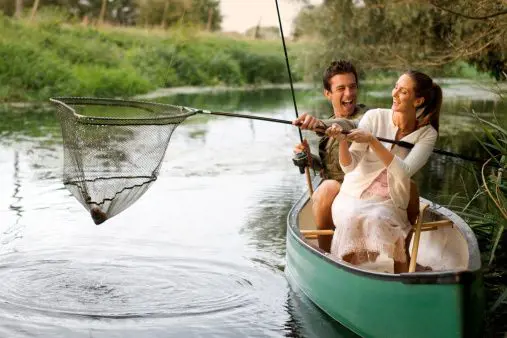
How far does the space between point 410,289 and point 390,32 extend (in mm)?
12163

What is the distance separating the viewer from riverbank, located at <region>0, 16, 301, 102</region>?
2189 centimetres

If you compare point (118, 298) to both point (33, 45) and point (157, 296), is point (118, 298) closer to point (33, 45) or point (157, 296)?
point (157, 296)

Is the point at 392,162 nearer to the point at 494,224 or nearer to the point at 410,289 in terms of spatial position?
the point at 410,289

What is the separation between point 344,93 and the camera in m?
5.82

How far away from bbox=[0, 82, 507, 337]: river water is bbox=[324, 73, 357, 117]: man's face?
4.00ft

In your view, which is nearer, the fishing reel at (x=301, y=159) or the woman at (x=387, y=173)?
the woman at (x=387, y=173)

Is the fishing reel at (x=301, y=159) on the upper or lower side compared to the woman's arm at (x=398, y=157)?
lower

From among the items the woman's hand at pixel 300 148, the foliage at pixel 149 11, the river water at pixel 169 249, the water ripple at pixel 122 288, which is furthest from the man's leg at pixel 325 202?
the foliage at pixel 149 11

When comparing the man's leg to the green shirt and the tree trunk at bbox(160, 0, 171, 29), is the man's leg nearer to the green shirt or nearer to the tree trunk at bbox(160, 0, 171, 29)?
the green shirt

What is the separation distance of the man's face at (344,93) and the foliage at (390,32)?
5.93m

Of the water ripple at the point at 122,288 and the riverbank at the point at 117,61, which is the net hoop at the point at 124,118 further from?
the riverbank at the point at 117,61

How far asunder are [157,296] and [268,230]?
2509mm

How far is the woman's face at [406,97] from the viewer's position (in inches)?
202

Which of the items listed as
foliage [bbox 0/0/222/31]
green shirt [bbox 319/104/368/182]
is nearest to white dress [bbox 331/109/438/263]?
green shirt [bbox 319/104/368/182]
